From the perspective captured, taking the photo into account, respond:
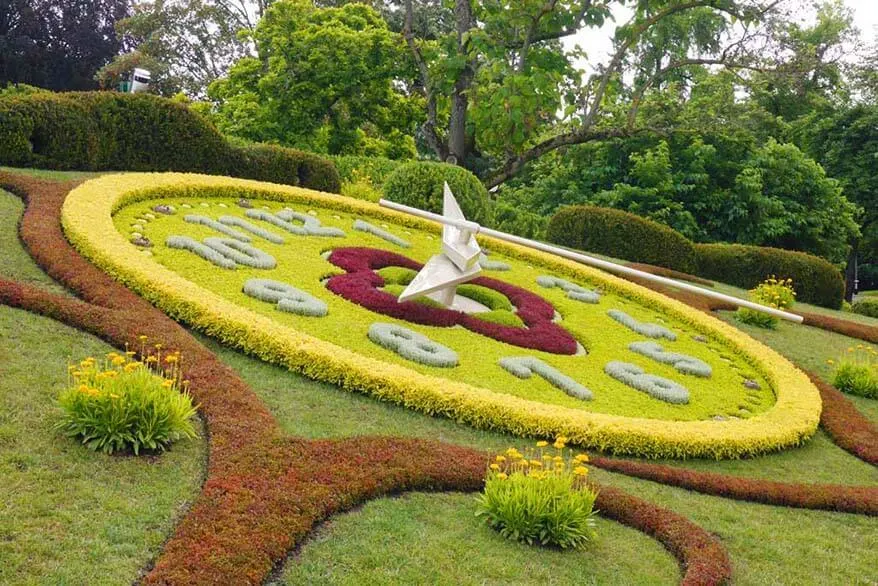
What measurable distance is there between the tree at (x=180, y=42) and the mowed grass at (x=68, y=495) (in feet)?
106

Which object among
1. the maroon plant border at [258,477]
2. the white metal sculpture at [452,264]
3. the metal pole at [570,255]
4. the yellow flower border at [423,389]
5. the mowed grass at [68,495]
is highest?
the metal pole at [570,255]

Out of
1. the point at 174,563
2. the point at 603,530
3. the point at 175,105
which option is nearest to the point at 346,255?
the point at 175,105

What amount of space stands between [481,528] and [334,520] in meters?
0.82

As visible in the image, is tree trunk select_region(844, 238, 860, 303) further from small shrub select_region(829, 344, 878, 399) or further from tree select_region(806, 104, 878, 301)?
small shrub select_region(829, 344, 878, 399)

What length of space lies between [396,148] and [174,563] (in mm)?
23282

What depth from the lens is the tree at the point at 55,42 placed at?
3956 cm

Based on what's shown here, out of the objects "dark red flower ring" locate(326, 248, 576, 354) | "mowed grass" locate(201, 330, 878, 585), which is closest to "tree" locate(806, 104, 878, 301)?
"dark red flower ring" locate(326, 248, 576, 354)

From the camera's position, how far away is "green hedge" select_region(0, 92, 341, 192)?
10969 millimetres

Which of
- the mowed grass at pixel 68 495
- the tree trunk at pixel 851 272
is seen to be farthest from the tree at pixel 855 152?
the mowed grass at pixel 68 495

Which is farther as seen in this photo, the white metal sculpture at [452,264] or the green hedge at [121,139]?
the green hedge at [121,139]

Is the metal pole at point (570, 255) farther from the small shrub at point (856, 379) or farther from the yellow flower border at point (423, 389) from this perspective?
the small shrub at point (856, 379)

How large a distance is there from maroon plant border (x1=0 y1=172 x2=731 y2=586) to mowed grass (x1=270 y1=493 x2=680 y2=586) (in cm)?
11

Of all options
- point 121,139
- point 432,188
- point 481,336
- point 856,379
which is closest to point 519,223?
point 432,188

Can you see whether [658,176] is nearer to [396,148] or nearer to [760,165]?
[760,165]
